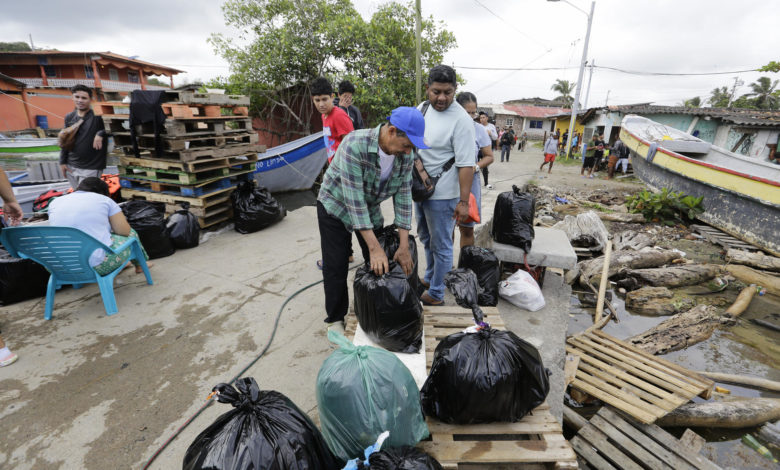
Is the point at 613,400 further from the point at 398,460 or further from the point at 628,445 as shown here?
the point at 398,460

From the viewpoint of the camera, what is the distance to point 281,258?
4172 mm

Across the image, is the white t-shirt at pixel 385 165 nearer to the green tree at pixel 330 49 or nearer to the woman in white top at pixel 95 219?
the woman in white top at pixel 95 219

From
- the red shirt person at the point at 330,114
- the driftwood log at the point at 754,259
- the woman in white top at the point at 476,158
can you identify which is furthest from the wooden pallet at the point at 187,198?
the driftwood log at the point at 754,259

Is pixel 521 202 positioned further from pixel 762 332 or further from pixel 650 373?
pixel 762 332

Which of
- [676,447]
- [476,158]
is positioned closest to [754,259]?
[676,447]

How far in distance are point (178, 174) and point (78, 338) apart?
8.44 feet

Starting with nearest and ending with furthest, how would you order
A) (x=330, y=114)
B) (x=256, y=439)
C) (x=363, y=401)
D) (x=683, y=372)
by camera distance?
(x=256, y=439) → (x=363, y=401) → (x=683, y=372) → (x=330, y=114)

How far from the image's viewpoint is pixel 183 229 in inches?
167

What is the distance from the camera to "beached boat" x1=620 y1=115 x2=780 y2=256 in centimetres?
585

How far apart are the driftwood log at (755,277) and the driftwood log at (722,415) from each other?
3.11 meters

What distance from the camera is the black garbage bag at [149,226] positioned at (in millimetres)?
3807

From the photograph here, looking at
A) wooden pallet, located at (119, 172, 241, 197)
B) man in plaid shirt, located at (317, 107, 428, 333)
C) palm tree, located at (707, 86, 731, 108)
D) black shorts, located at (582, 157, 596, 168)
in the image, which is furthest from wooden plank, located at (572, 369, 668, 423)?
palm tree, located at (707, 86, 731, 108)

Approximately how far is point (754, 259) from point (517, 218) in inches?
191

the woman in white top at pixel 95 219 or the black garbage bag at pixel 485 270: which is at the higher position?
the woman in white top at pixel 95 219
